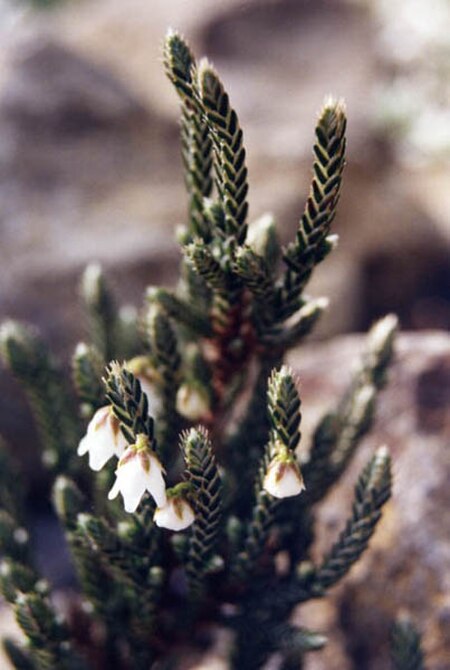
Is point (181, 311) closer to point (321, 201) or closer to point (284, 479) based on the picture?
point (321, 201)

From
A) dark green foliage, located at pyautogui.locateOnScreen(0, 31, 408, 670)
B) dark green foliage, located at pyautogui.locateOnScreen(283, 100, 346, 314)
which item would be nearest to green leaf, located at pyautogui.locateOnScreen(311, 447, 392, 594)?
dark green foliage, located at pyautogui.locateOnScreen(0, 31, 408, 670)

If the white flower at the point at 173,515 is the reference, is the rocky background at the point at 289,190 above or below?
above

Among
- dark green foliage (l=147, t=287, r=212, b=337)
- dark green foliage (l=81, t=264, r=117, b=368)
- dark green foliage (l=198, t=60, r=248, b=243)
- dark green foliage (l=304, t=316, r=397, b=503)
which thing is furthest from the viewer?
dark green foliage (l=81, t=264, r=117, b=368)

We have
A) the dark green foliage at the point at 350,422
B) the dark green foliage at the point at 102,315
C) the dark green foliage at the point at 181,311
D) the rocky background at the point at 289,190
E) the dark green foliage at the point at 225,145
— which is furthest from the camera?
the dark green foliage at the point at 102,315

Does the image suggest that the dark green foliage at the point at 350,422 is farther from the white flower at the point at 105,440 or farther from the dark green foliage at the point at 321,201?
the white flower at the point at 105,440

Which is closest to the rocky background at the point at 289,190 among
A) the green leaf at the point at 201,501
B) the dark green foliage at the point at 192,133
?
the green leaf at the point at 201,501

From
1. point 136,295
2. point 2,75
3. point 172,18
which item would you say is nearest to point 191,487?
point 136,295

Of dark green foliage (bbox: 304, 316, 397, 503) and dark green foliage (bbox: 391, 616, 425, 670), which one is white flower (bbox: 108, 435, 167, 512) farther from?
dark green foliage (bbox: 391, 616, 425, 670)
